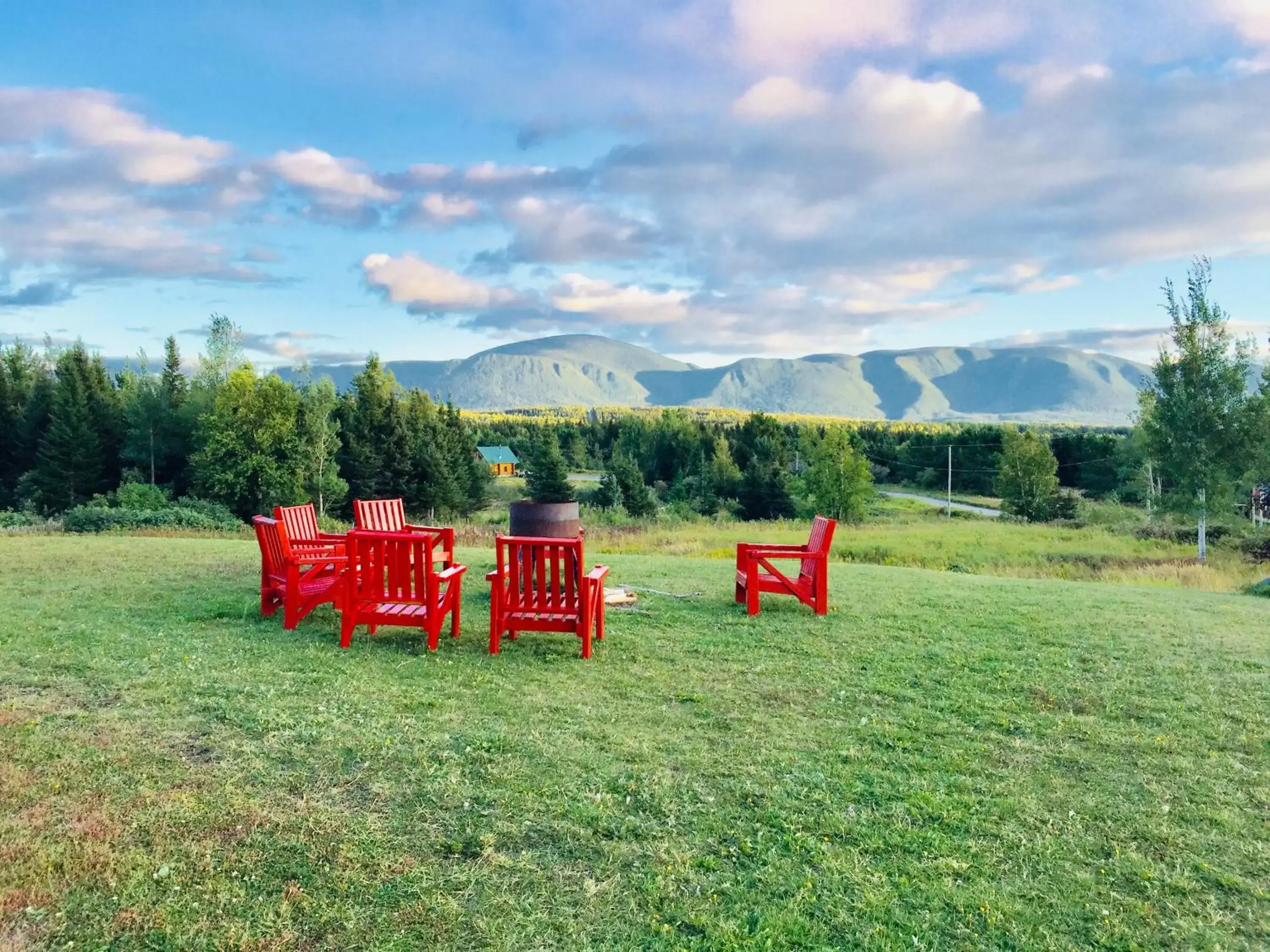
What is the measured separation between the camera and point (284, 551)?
25.1ft

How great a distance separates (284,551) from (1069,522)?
1575 inches

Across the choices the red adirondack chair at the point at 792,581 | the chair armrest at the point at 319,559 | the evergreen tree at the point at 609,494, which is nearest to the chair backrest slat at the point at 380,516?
the chair armrest at the point at 319,559

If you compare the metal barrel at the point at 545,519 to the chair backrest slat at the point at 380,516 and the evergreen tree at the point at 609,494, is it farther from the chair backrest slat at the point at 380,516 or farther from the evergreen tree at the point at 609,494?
the evergreen tree at the point at 609,494

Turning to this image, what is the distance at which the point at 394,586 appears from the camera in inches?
277

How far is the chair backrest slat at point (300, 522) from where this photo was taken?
338 inches

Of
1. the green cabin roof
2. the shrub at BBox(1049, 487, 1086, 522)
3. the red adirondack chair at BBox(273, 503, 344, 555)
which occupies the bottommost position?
the shrub at BBox(1049, 487, 1086, 522)

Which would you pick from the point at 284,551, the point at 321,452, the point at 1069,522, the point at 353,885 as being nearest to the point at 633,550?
the point at 284,551

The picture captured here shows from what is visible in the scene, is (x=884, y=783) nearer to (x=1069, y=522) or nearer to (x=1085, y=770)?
(x=1085, y=770)

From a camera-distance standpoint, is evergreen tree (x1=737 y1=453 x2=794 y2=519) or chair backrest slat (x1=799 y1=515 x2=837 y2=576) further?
evergreen tree (x1=737 y1=453 x2=794 y2=519)

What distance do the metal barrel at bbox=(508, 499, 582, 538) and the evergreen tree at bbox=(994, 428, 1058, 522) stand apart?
40944mm

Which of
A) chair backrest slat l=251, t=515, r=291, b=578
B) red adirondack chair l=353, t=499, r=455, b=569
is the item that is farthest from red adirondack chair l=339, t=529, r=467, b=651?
red adirondack chair l=353, t=499, r=455, b=569

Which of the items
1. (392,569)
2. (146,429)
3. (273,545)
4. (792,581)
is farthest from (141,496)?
(792,581)

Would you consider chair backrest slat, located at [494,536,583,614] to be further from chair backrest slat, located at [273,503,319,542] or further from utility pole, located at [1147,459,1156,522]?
utility pole, located at [1147,459,1156,522]

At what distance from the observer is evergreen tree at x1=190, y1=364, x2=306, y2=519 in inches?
1335
